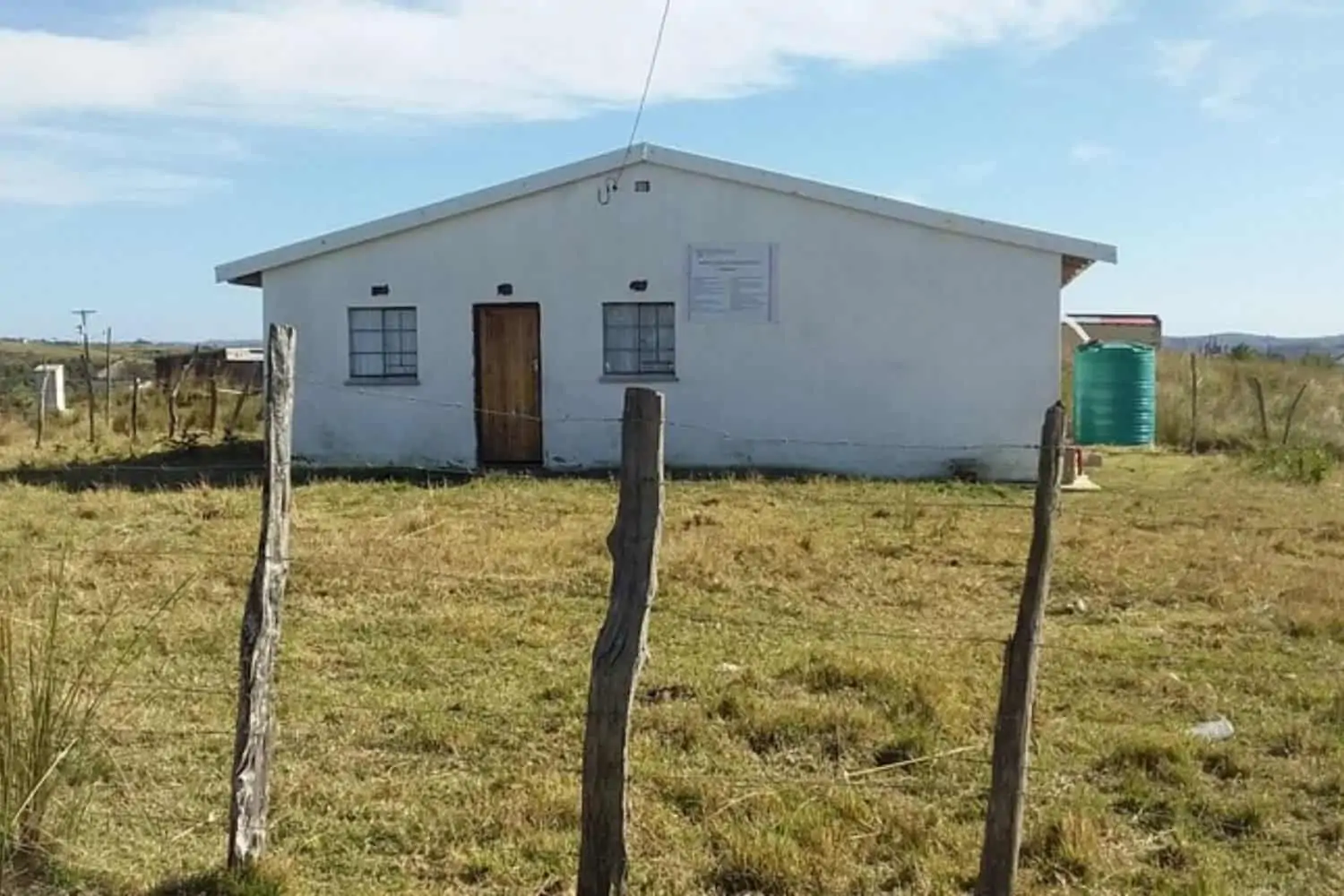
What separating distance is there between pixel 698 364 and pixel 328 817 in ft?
42.3

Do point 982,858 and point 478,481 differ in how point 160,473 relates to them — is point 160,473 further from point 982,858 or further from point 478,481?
point 982,858

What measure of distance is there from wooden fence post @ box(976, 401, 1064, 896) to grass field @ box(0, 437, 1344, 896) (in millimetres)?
445

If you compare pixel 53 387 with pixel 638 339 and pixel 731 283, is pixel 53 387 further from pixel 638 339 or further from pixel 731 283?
pixel 731 283

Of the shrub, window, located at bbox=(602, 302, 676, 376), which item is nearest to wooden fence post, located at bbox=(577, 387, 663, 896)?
window, located at bbox=(602, 302, 676, 376)

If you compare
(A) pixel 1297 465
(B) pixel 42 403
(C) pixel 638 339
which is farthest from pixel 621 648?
(B) pixel 42 403

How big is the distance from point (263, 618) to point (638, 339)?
13.7 m

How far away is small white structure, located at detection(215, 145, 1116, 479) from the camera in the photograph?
55.7 ft

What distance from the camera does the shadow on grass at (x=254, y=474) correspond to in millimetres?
15609

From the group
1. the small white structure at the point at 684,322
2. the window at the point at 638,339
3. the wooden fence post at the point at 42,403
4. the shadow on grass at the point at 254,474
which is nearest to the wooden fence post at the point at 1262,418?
the small white structure at the point at 684,322

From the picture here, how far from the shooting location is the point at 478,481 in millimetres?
15617

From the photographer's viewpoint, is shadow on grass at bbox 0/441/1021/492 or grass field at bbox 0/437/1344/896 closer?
grass field at bbox 0/437/1344/896

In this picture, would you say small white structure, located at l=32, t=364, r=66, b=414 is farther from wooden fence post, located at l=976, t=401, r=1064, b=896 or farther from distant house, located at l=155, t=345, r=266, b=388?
wooden fence post, located at l=976, t=401, r=1064, b=896

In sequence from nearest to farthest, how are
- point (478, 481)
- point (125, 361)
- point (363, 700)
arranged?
point (363, 700) < point (478, 481) < point (125, 361)

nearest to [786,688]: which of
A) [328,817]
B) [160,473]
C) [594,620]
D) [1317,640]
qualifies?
[594,620]
